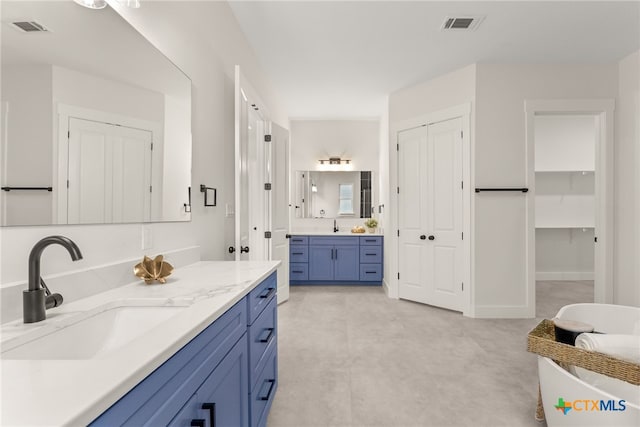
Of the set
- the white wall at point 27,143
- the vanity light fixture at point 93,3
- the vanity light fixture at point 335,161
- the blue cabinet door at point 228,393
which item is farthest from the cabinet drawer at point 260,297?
the vanity light fixture at point 335,161

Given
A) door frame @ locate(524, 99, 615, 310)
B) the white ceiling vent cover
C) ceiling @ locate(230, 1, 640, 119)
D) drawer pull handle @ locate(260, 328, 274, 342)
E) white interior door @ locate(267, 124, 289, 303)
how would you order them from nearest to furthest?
1. drawer pull handle @ locate(260, 328, 274, 342)
2. ceiling @ locate(230, 1, 640, 119)
3. the white ceiling vent cover
4. door frame @ locate(524, 99, 615, 310)
5. white interior door @ locate(267, 124, 289, 303)

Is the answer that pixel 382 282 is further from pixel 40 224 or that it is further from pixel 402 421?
pixel 40 224

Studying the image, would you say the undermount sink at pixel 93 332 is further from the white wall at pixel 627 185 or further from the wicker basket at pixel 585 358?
the white wall at pixel 627 185

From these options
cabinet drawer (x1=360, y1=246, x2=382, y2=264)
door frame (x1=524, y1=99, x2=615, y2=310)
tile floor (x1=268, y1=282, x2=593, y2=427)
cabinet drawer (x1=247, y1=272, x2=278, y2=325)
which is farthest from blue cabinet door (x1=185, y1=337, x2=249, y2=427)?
cabinet drawer (x1=360, y1=246, x2=382, y2=264)

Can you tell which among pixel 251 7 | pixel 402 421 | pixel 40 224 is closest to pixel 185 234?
pixel 40 224

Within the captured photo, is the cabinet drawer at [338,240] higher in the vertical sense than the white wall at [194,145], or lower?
lower

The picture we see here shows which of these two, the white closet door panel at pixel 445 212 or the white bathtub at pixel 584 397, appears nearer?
the white bathtub at pixel 584 397

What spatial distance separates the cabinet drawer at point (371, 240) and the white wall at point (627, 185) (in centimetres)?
274

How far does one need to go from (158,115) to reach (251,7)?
1565mm

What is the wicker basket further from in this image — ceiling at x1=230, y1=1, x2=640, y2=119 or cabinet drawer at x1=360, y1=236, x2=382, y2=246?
cabinet drawer at x1=360, y1=236, x2=382, y2=246

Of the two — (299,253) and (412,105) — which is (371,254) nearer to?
(299,253)

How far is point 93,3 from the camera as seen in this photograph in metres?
1.17

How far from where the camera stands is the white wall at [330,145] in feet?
18.0

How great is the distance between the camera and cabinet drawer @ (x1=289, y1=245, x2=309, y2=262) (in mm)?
4898
